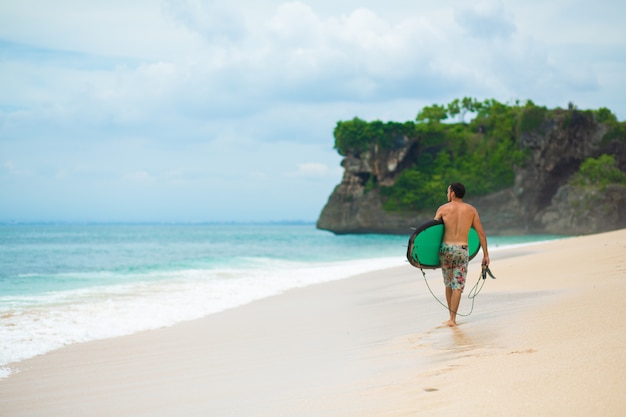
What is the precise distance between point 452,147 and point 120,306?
5236 centimetres

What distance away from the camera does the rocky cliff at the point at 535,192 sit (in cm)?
4816

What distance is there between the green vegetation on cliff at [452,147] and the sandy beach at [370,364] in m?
48.5

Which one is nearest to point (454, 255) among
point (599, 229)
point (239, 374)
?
point (239, 374)

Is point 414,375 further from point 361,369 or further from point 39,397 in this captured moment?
point 39,397

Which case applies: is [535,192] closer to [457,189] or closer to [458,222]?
[457,189]

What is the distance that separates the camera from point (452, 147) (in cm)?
5803

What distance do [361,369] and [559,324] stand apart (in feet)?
5.26

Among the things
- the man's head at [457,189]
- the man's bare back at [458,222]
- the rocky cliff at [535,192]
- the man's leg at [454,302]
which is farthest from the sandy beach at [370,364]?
the rocky cliff at [535,192]

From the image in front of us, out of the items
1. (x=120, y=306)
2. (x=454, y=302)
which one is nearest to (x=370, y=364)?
(x=454, y=302)

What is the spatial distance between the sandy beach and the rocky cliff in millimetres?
45009

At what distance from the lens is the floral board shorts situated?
572 cm

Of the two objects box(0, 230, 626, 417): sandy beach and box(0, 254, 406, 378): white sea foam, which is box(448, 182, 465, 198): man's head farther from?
box(0, 254, 406, 378): white sea foam

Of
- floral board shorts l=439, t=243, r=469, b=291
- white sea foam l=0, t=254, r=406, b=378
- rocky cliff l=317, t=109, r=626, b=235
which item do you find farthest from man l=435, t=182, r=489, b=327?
rocky cliff l=317, t=109, r=626, b=235

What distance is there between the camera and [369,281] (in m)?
12.1
